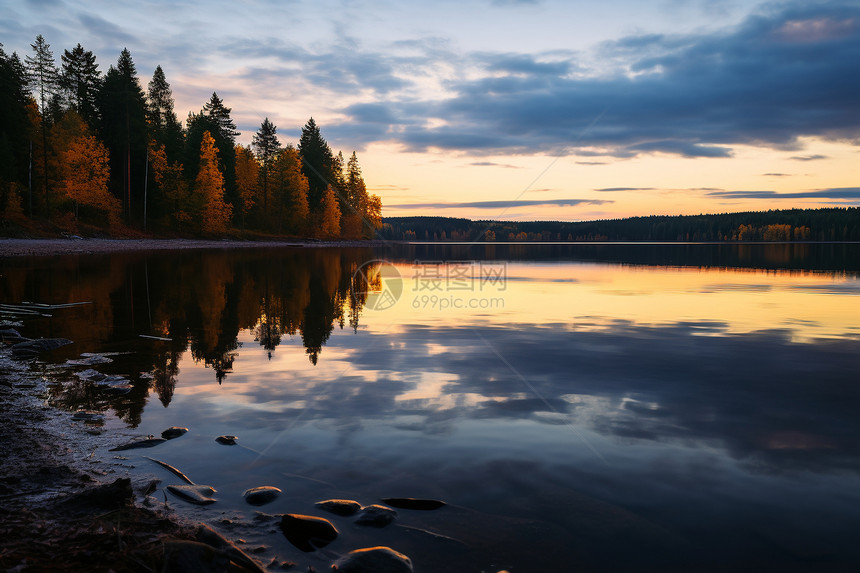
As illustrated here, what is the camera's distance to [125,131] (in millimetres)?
74125

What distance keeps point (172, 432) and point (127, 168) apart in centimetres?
7797

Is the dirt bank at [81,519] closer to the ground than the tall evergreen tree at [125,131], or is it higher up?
closer to the ground

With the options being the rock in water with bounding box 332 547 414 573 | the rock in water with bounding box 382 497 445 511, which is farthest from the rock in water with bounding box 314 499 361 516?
the rock in water with bounding box 332 547 414 573

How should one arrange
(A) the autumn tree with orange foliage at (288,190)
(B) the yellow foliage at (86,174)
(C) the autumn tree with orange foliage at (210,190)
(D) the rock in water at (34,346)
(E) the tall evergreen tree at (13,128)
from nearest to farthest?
1. (D) the rock in water at (34,346)
2. (E) the tall evergreen tree at (13,128)
3. (B) the yellow foliage at (86,174)
4. (C) the autumn tree with orange foliage at (210,190)
5. (A) the autumn tree with orange foliage at (288,190)

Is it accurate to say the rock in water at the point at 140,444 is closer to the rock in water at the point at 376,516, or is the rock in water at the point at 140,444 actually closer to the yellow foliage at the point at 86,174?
the rock in water at the point at 376,516

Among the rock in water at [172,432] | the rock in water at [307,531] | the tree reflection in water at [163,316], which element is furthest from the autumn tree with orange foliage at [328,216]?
the rock in water at [307,531]

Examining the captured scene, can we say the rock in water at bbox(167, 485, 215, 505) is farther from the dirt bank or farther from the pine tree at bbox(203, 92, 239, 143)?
the pine tree at bbox(203, 92, 239, 143)

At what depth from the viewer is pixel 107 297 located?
21781mm

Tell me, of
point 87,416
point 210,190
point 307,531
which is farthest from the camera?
point 210,190

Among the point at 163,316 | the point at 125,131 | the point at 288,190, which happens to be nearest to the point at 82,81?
the point at 125,131

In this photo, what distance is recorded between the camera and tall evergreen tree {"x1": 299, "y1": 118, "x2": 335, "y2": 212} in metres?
114

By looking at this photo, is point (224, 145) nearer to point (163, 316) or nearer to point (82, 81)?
point (82, 81)

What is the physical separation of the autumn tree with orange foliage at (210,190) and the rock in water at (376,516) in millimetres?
81440

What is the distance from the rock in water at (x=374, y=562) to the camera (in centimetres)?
461
